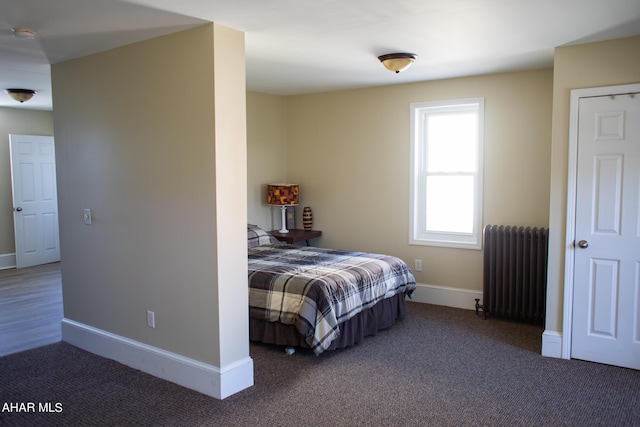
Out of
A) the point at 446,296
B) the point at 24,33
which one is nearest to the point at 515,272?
the point at 446,296

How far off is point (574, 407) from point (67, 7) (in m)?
3.70

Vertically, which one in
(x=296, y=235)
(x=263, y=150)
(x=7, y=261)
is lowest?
(x=7, y=261)

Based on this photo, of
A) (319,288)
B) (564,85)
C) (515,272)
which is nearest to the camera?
(564,85)

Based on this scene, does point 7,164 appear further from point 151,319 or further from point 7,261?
point 151,319

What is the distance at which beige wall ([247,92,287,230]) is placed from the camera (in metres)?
5.80

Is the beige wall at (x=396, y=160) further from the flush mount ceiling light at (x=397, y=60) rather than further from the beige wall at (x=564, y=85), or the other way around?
the flush mount ceiling light at (x=397, y=60)

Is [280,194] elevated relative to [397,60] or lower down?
lower down

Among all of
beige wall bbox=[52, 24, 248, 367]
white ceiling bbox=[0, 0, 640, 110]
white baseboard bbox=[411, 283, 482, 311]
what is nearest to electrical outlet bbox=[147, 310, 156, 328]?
beige wall bbox=[52, 24, 248, 367]

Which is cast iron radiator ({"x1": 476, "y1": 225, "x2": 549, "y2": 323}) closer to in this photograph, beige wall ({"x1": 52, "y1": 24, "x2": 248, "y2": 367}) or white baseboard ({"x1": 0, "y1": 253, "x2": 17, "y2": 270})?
beige wall ({"x1": 52, "y1": 24, "x2": 248, "y2": 367})

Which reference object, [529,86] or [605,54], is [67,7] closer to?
[605,54]

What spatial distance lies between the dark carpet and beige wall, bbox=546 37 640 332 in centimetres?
56

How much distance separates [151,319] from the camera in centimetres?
351

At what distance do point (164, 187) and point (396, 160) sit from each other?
280 cm

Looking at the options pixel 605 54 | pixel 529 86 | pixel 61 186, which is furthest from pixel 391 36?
pixel 61 186
